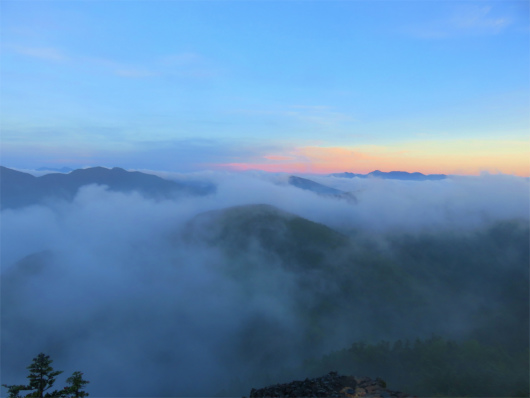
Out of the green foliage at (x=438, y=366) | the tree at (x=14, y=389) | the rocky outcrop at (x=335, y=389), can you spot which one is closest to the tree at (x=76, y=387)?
the tree at (x=14, y=389)

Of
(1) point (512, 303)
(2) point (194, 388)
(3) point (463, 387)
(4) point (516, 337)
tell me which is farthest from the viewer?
(1) point (512, 303)

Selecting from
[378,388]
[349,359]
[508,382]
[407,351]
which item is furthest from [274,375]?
[378,388]

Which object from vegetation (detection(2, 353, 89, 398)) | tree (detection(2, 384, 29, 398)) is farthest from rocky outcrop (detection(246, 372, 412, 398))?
tree (detection(2, 384, 29, 398))

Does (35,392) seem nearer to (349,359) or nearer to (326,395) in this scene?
(326,395)

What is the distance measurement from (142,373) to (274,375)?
314ft

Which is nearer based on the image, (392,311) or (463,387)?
(463,387)

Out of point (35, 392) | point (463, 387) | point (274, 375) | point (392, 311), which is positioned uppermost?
point (35, 392)

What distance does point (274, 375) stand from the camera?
524 feet

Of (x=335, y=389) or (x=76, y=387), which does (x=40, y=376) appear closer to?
(x=76, y=387)

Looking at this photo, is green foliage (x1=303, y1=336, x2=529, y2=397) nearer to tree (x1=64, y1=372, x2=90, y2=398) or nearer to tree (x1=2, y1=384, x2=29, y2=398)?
tree (x1=64, y1=372, x2=90, y2=398)

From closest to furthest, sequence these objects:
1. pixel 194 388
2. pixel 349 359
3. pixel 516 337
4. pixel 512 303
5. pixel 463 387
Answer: pixel 463 387
pixel 349 359
pixel 516 337
pixel 194 388
pixel 512 303

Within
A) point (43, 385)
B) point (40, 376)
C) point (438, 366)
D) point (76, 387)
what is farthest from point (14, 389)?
point (438, 366)

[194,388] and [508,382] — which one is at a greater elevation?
[508,382]

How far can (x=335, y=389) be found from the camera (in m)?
29.0
